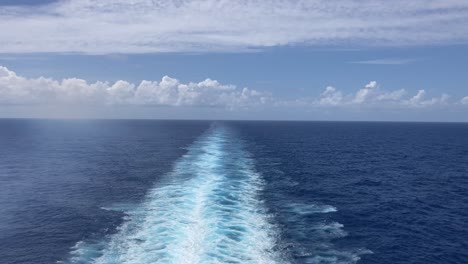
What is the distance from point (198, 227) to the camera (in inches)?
1713

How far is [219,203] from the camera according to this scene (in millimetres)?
53438

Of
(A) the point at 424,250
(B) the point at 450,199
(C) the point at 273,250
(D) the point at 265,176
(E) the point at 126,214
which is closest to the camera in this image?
(C) the point at 273,250

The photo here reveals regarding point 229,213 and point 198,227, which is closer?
point 198,227

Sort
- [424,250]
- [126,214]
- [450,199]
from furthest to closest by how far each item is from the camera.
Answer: [450,199]
[126,214]
[424,250]

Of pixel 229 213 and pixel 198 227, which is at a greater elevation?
pixel 229 213

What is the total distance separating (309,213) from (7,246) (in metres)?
37.8

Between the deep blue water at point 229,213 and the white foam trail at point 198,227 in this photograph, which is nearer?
the white foam trail at point 198,227

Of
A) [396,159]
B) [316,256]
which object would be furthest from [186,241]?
[396,159]

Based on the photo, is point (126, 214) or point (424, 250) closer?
point (424, 250)

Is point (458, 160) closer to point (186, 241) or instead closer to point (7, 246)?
point (186, 241)

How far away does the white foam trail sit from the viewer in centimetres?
3634

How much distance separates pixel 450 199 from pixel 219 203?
40.3 meters

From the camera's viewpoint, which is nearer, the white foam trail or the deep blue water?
the white foam trail

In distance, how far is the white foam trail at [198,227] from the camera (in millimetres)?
36344
